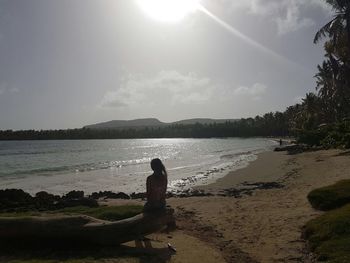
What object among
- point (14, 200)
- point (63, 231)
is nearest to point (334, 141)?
point (14, 200)

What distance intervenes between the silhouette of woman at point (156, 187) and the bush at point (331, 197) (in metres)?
5.14

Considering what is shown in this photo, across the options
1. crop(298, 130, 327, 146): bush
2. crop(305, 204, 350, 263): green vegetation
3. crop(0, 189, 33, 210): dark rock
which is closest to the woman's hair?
crop(305, 204, 350, 263): green vegetation

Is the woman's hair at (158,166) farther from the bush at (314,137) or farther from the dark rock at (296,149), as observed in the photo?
the bush at (314,137)

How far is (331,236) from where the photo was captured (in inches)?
349

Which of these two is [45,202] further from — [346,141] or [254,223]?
[346,141]

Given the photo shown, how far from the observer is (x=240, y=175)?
27656mm

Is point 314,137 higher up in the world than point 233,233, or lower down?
higher up

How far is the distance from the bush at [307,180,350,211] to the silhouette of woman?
5143 millimetres

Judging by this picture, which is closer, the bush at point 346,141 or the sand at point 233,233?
the sand at point 233,233

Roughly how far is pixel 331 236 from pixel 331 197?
124 inches

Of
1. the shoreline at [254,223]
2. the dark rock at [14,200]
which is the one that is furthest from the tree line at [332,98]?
the dark rock at [14,200]

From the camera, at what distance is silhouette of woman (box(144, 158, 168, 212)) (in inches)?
359

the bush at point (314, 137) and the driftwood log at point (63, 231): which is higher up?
the bush at point (314, 137)

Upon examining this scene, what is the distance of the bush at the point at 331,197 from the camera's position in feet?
37.6
